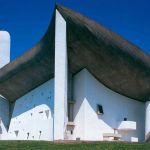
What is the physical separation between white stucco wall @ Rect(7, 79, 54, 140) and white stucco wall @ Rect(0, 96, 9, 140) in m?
0.95

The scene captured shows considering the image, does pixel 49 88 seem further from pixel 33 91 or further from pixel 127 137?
pixel 127 137

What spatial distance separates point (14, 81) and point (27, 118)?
3012 millimetres

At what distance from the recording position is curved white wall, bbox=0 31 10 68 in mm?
36062

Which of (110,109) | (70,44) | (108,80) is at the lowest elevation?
(110,109)

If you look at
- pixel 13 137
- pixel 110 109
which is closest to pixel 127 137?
pixel 110 109

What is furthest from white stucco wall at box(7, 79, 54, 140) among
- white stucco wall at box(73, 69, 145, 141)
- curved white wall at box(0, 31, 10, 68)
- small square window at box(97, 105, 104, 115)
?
curved white wall at box(0, 31, 10, 68)

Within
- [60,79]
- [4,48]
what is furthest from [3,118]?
[60,79]

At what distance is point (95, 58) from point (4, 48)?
595 inches

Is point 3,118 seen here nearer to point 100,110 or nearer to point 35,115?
point 35,115

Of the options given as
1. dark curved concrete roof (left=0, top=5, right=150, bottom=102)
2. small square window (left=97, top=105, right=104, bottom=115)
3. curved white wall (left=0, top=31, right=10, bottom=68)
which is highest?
curved white wall (left=0, top=31, right=10, bottom=68)

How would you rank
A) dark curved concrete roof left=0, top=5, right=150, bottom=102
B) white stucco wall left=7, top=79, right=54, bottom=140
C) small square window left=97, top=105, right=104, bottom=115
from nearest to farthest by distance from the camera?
dark curved concrete roof left=0, top=5, right=150, bottom=102 → small square window left=97, top=105, right=104, bottom=115 → white stucco wall left=7, top=79, right=54, bottom=140

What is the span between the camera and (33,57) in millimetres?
25703

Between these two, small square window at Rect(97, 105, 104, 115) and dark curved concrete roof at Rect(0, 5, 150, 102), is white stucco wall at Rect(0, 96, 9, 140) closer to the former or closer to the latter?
dark curved concrete roof at Rect(0, 5, 150, 102)

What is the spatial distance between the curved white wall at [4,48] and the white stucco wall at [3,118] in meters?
3.66
